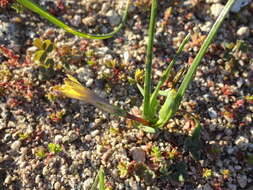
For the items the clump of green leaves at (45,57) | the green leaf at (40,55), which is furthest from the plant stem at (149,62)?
the green leaf at (40,55)

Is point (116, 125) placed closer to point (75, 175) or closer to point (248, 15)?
point (75, 175)

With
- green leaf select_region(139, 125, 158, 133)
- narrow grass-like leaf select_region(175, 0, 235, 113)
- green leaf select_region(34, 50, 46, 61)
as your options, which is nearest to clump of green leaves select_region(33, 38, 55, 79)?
green leaf select_region(34, 50, 46, 61)

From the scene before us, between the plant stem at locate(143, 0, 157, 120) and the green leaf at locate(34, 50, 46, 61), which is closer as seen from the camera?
the plant stem at locate(143, 0, 157, 120)

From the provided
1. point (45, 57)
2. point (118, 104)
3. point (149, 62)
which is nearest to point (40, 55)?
point (45, 57)

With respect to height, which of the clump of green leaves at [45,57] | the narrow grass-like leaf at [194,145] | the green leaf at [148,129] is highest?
the clump of green leaves at [45,57]

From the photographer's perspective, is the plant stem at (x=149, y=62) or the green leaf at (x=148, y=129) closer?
the plant stem at (x=149, y=62)

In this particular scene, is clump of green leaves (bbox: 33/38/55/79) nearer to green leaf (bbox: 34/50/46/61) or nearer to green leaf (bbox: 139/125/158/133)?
green leaf (bbox: 34/50/46/61)

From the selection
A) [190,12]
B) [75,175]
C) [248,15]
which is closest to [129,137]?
[75,175]

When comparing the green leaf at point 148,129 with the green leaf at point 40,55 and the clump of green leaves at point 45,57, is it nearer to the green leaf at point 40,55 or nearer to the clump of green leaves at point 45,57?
the clump of green leaves at point 45,57

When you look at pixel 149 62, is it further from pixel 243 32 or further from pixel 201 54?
pixel 243 32
